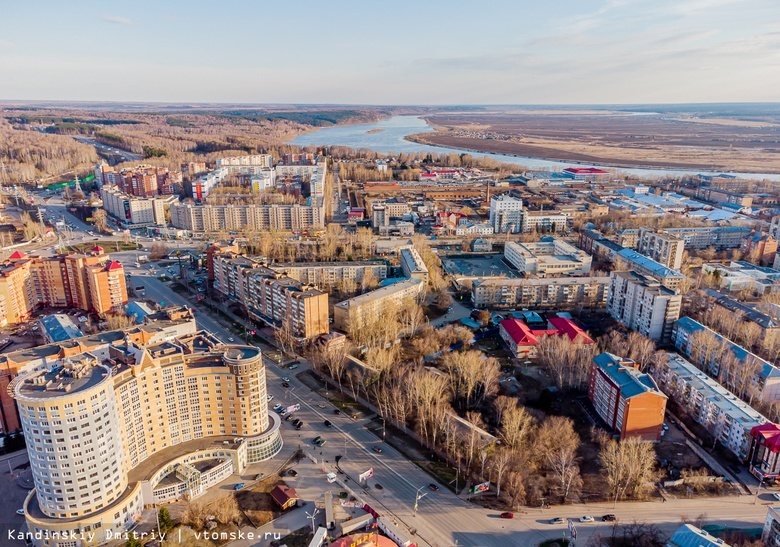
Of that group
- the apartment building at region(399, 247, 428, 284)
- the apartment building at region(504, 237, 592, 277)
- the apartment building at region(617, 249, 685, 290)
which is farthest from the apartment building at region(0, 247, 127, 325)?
the apartment building at region(617, 249, 685, 290)

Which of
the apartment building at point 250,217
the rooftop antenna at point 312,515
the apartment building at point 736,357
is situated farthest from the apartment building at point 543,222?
the rooftop antenna at point 312,515

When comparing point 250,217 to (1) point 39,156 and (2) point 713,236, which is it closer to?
(2) point 713,236

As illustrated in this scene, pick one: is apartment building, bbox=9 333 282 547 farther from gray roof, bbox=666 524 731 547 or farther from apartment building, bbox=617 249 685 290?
→ apartment building, bbox=617 249 685 290

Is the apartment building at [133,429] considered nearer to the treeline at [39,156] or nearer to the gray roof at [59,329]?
the gray roof at [59,329]

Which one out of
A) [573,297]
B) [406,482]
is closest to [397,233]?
[573,297]

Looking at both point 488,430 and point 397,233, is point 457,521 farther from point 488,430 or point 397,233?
point 397,233

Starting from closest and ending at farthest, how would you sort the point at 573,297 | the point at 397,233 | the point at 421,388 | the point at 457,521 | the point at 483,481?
the point at 457,521
the point at 483,481
the point at 421,388
the point at 573,297
the point at 397,233
